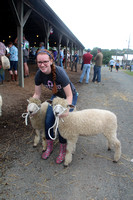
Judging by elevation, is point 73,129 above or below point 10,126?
above

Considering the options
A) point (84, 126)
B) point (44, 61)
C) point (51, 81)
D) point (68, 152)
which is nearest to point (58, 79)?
point (51, 81)

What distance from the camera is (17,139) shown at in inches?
112

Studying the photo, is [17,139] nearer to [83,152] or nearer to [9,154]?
[9,154]

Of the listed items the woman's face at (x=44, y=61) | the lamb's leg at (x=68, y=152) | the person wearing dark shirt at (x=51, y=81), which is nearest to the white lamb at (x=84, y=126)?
the lamb's leg at (x=68, y=152)

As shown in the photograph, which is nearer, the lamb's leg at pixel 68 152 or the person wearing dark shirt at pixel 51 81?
the person wearing dark shirt at pixel 51 81

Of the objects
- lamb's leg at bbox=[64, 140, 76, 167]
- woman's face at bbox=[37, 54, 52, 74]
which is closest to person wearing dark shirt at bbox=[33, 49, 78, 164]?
woman's face at bbox=[37, 54, 52, 74]

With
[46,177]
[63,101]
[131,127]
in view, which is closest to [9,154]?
[46,177]

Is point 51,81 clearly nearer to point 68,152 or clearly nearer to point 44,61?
point 44,61

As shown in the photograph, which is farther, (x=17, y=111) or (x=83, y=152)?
(x=17, y=111)

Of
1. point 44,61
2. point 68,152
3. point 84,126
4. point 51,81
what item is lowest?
point 68,152

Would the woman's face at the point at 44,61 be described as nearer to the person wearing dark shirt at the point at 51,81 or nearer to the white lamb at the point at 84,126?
the person wearing dark shirt at the point at 51,81

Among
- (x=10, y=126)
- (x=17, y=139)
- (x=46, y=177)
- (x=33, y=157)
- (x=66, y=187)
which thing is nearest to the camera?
(x=66, y=187)

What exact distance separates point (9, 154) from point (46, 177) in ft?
2.68

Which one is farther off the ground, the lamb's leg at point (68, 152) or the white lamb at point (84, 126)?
the white lamb at point (84, 126)
